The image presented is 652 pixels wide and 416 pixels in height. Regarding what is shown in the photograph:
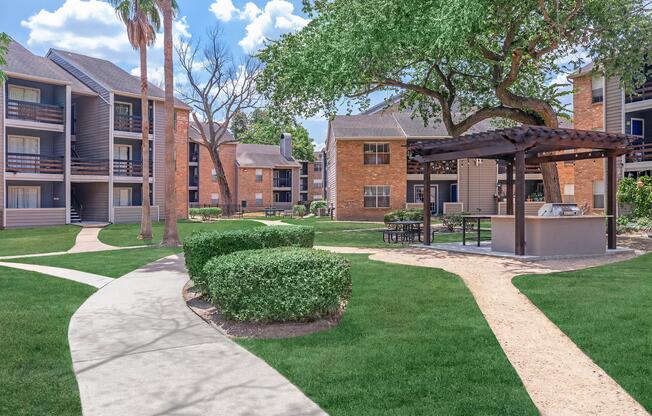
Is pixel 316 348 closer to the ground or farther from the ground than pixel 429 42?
closer to the ground

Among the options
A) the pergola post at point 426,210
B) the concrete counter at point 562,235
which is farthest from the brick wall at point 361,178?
the concrete counter at point 562,235

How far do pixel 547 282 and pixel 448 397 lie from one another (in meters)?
6.36

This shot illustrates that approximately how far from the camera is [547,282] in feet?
32.4

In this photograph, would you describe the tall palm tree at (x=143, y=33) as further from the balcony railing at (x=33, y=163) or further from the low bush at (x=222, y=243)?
the low bush at (x=222, y=243)

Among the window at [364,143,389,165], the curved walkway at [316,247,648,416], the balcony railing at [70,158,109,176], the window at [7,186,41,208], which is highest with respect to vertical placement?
the window at [364,143,389,165]

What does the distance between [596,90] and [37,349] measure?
3042 cm

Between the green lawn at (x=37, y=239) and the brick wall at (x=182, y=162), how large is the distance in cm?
1027

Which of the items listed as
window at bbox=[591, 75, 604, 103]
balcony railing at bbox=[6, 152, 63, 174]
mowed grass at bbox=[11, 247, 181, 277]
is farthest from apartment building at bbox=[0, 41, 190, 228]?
window at bbox=[591, 75, 604, 103]

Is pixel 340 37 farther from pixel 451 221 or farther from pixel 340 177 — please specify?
pixel 340 177

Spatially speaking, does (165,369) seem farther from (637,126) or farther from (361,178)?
(361,178)

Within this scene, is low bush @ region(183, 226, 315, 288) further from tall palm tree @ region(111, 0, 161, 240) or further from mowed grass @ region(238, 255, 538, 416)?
tall palm tree @ region(111, 0, 161, 240)

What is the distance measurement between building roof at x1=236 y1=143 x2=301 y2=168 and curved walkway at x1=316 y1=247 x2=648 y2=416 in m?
50.1

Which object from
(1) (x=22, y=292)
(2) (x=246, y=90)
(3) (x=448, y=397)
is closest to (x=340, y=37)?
(1) (x=22, y=292)

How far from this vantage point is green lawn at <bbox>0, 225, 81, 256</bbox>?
18.5 meters
